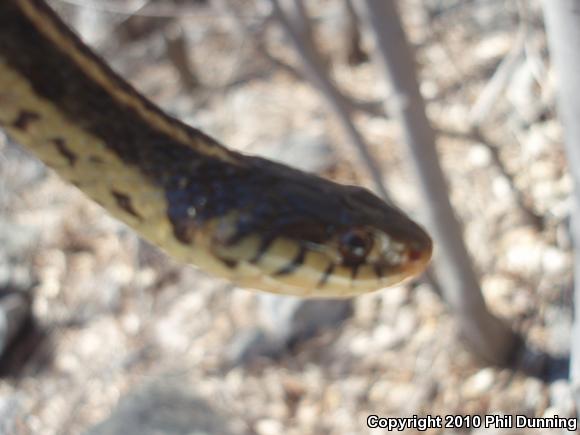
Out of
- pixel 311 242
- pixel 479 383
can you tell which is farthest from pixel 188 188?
pixel 479 383

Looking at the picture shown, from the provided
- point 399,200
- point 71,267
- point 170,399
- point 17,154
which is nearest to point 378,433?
point 170,399

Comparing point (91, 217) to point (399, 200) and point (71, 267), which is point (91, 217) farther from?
point (399, 200)

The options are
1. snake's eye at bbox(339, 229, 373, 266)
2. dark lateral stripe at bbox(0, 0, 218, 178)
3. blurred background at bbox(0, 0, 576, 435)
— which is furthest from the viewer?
blurred background at bbox(0, 0, 576, 435)

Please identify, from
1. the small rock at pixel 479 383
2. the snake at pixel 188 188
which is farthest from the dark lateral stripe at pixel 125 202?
the small rock at pixel 479 383

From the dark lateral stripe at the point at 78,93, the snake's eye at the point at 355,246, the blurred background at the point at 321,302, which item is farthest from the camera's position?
the blurred background at the point at 321,302

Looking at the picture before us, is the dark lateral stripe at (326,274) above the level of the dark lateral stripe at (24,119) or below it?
below

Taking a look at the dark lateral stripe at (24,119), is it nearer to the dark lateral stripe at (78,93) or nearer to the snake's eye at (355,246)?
the dark lateral stripe at (78,93)

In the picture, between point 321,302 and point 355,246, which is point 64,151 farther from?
point 321,302

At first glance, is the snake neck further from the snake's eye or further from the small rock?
the small rock

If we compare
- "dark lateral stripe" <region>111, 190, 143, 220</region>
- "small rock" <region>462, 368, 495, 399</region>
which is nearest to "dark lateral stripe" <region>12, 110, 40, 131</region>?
"dark lateral stripe" <region>111, 190, 143, 220</region>
